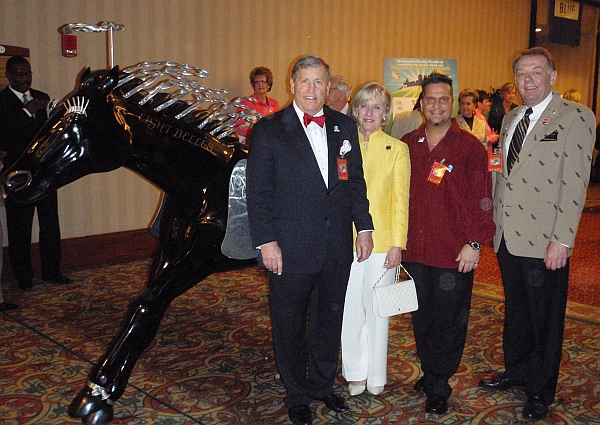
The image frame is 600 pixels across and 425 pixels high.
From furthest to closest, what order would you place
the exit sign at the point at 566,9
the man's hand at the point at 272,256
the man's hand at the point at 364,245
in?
1. the exit sign at the point at 566,9
2. the man's hand at the point at 364,245
3. the man's hand at the point at 272,256

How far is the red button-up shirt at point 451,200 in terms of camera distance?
253cm

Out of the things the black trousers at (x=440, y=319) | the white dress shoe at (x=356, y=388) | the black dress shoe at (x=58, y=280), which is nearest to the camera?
the black trousers at (x=440, y=319)

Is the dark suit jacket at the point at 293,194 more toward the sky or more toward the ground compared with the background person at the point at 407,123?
more toward the ground

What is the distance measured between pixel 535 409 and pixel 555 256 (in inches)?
26.9

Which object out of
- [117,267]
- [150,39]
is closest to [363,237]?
[117,267]

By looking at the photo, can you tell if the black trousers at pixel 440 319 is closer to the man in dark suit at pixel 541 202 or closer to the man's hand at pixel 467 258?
the man's hand at pixel 467 258

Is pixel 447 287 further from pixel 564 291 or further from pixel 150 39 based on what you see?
pixel 150 39

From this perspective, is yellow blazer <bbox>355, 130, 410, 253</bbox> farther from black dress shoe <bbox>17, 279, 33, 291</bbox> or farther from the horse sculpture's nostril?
black dress shoe <bbox>17, 279, 33, 291</bbox>

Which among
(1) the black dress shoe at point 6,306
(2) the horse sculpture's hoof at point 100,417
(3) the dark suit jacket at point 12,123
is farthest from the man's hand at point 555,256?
(3) the dark suit jacket at point 12,123

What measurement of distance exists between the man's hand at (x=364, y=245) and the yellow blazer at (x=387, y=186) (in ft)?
0.46

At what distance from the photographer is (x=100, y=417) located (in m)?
2.42

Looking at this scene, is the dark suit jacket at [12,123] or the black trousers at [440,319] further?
the dark suit jacket at [12,123]

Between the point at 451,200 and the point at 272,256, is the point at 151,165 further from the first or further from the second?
the point at 451,200

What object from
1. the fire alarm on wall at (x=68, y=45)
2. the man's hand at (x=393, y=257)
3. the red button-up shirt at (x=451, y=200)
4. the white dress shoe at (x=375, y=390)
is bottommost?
the white dress shoe at (x=375, y=390)
